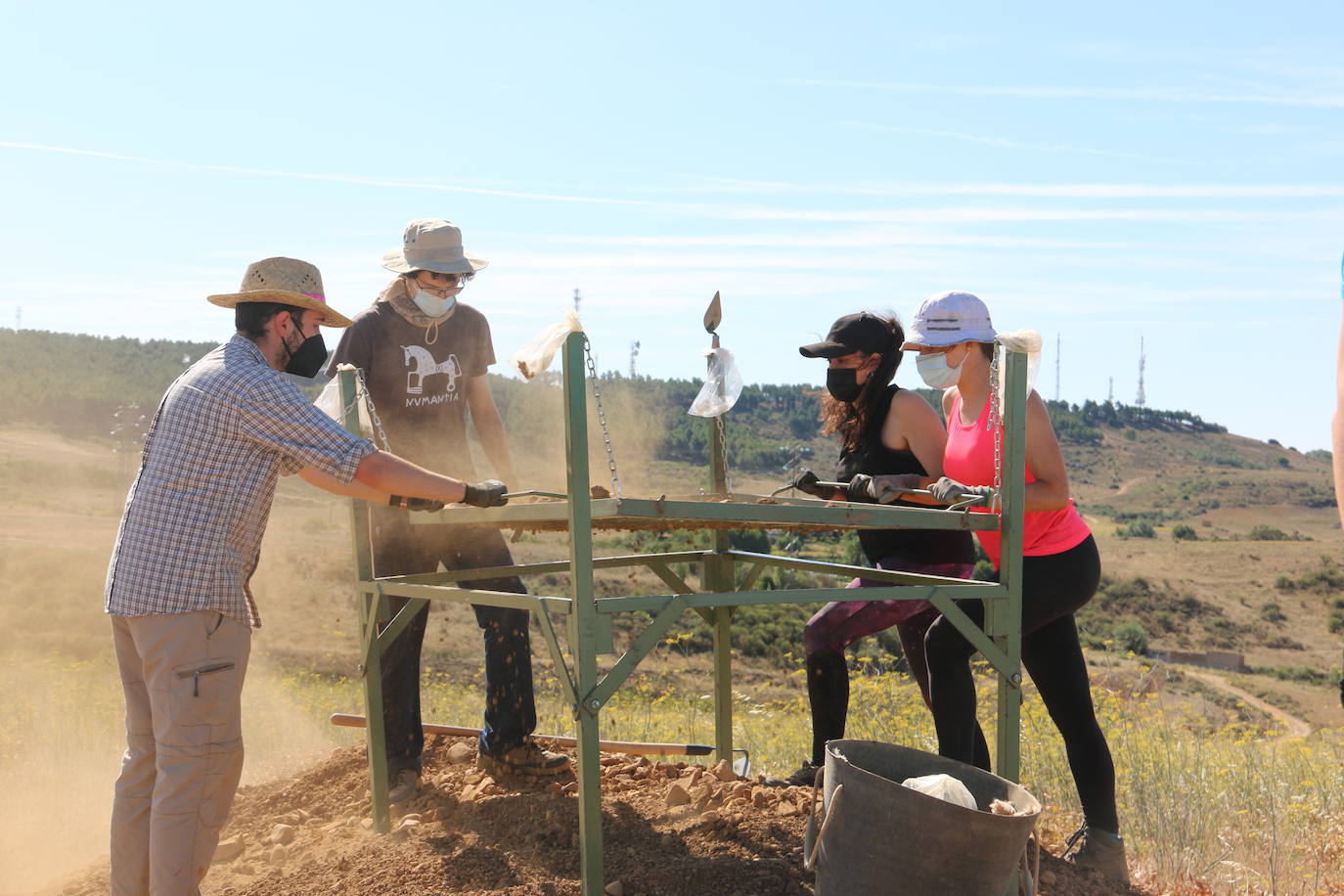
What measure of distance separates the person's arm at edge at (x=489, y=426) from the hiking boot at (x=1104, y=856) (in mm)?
2653

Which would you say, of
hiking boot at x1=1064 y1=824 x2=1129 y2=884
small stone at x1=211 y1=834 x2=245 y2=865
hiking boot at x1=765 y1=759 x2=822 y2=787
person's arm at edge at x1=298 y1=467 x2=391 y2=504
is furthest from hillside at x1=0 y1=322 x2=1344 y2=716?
hiking boot at x1=1064 y1=824 x2=1129 y2=884

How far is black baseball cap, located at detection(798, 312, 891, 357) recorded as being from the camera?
4375 mm

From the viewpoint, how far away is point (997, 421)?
388cm

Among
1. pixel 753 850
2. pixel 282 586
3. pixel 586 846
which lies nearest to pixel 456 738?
pixel 753 850

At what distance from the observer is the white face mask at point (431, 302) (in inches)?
184

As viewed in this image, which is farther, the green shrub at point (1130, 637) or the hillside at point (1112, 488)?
the green shrub at point (1130, 637)

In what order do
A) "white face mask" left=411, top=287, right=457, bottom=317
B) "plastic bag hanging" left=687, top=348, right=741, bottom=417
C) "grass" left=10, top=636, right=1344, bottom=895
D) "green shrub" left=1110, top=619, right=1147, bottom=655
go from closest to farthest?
"plastic bag hanging" left=687, top=348, right=741, bottom=417 → "white face mask" left=411, top=287, right=457, bottom=317 → "grass" left=10, top=636, right=1344, bottom=895 → "green shrub" left=1110, top=619, right=1147, bottom=655

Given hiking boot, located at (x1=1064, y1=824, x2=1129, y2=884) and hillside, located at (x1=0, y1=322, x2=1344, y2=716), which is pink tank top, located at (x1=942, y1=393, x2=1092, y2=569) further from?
hillside, located at (x1=0, y1=322, x2=1344, y2=716)

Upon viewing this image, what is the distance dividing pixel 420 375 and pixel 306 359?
127 cm

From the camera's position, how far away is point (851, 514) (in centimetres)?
348

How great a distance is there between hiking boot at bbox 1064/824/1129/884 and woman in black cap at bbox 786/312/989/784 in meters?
0.45

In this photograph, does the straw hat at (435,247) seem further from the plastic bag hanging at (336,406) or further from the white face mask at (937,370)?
the white face mask at (937,370)

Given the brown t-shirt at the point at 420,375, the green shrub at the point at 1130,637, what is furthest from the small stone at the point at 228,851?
the green shrub at the point at 1130,637

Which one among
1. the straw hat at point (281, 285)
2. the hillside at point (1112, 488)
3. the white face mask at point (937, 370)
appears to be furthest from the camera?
the hillside at point (1112, 488)
